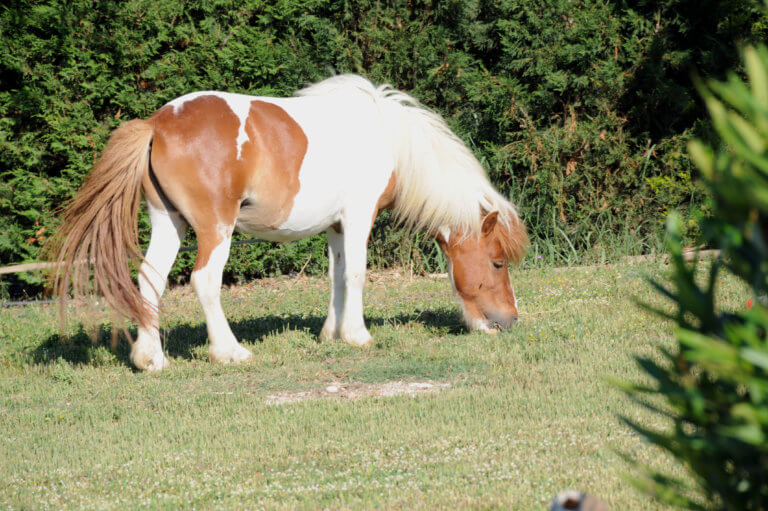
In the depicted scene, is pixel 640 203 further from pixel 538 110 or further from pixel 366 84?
pixel 366 84

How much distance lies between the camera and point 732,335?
1.17 metres

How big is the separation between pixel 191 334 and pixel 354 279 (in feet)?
6.05

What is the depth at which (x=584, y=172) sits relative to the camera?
1000 cm

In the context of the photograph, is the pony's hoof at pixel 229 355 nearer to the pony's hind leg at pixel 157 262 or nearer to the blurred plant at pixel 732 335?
the pony's hind leg at pixel 157 262

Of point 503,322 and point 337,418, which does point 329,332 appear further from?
point 337,418

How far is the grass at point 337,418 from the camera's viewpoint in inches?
139

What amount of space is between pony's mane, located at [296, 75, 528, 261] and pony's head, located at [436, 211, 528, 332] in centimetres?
2

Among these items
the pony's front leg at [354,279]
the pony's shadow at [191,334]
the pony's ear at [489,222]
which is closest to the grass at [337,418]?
the pony's shadow at [191,334]

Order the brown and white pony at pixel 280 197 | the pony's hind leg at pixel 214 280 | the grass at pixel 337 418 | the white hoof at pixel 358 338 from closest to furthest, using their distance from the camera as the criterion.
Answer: the grass at pixel 337 418 → the brown and white pony at pixel 280 197 → the pony's hind leg at pixel 214 280 → the white hoof at pixel 358 338

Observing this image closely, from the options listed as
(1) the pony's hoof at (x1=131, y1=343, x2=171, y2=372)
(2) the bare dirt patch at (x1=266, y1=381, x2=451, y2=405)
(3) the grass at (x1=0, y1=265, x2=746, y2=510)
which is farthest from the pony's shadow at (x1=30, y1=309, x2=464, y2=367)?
(2) the bare dirt patch at (x1=266, y1=381, x2=451, y2=405)

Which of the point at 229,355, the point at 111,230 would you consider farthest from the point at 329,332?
the point at 111,230

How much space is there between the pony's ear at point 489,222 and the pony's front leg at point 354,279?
1008 mm

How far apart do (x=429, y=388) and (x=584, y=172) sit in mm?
5725

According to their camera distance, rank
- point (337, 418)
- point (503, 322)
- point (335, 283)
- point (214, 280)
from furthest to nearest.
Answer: point (335, 283)
point (503, 322)
point (214, 280)
point (337, 418)
